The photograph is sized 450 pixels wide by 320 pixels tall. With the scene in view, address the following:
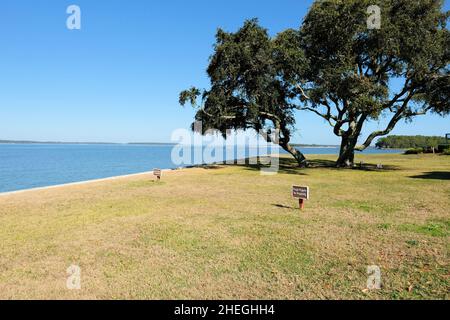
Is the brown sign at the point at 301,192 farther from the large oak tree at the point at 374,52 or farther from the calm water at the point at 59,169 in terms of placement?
the calm water at the point at 59,169

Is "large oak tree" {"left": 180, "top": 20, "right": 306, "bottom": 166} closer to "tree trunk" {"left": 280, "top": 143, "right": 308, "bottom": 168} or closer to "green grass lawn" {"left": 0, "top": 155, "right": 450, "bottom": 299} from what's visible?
"tree trunk" {"left": 280, "top": 143, "right": 308, "bottom": 168}

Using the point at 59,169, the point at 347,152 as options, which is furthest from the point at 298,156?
the point at 59,169

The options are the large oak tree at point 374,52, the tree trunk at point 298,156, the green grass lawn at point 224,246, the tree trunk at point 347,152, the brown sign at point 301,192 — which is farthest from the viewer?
the tree trunk at point 298,156

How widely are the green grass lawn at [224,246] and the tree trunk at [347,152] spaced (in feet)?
51.6

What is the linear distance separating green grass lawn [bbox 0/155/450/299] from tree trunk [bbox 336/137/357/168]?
51.6ft

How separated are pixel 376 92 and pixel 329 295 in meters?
20.7

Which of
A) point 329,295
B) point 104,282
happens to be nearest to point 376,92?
point 329,295

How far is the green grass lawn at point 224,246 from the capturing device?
17.6ft

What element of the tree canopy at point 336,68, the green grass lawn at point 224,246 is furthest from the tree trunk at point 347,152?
the green grass lawn at point 224,246

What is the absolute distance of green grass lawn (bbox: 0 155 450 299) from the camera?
535cm

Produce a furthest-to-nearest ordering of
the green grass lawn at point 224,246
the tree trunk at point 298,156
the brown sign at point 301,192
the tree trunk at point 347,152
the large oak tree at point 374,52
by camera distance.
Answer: the tree trunk at point 298,156, the tree trunk at point 347,152, the large oak tree at point 374,52, the brown sign at point 301,192, the green grass lawn at point 224,246

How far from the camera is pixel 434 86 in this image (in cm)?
2394

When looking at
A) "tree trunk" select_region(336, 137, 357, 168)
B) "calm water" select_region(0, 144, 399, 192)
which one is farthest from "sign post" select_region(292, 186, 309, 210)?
Answer: "calm water" select_region(0, 144, 399, 192)
